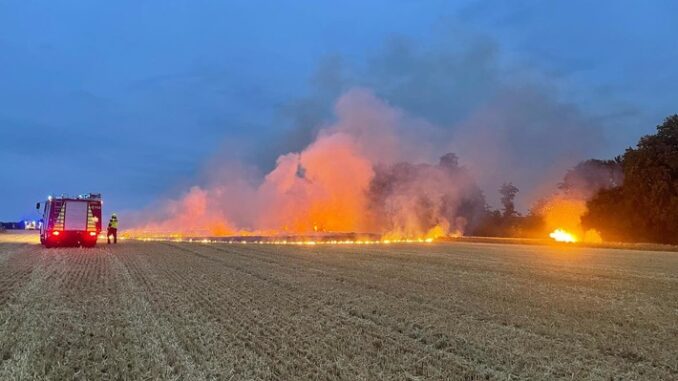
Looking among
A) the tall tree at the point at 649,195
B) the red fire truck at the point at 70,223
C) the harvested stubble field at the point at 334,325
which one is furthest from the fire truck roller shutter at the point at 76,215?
the tall tree at the point at 649,195

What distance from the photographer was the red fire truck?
40.5 meters

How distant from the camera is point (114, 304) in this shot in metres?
14.6

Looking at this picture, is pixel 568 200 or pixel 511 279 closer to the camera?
pixel 511 279

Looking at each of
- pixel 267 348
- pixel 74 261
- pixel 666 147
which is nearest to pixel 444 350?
pixel 267 348

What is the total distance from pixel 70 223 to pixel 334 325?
3393 cm

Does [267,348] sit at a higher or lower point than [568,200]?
lower

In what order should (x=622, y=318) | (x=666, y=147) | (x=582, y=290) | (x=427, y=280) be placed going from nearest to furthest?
1. (x=622, y=318)
2. (x=582, y=290)
3. (x=427, y=280)
4. (x=666, y=147)

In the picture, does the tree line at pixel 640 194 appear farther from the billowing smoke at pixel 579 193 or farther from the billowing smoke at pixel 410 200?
the billowing smoke at pixel 410 200

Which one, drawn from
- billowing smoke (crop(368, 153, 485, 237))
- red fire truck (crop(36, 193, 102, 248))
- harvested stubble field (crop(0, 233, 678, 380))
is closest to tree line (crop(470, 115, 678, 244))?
billowing smoke (crop(368, 153, 485, 237))

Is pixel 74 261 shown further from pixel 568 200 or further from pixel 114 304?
pixel 568 200

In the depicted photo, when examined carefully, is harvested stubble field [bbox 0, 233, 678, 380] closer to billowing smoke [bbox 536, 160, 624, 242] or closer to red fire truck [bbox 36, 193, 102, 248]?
red fire truck [bbox 36, 193, 102, 248]

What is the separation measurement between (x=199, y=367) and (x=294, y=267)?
16.9 m

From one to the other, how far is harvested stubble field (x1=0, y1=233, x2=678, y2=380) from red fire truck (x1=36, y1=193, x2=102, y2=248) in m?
19.0

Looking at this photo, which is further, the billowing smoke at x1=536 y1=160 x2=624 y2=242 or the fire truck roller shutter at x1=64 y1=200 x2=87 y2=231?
the billowing smoke at x1=536 y1=160 x2=624 y2=242
